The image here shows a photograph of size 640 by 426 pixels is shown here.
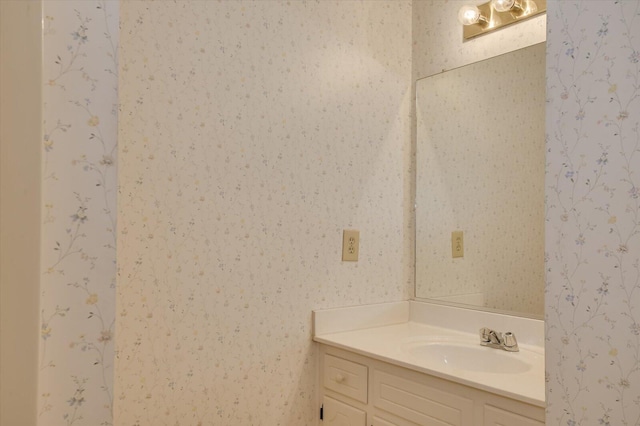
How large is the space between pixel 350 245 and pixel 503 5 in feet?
3.93

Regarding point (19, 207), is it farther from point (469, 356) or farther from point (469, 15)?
point (469, 15)

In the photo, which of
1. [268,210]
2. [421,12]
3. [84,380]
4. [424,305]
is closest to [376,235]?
[424,305]

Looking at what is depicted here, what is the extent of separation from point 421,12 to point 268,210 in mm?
1302

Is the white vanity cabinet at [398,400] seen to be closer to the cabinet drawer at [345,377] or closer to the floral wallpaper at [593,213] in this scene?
the cabinet drawer at [345,377]

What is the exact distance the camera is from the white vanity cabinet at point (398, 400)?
1.46m

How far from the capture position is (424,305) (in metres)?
2.37

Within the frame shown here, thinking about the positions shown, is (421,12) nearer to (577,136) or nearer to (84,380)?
(577,136)

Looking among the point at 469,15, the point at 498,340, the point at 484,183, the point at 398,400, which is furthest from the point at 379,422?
the point at 469,15

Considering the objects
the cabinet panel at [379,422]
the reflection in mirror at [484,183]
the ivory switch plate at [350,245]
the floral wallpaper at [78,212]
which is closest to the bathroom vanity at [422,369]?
the cabinet panel at [379,422]

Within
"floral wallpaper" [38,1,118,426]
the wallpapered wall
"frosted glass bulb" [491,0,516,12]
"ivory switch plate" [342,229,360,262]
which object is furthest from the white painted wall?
"frosted glass bulb" [491,0,516,12]

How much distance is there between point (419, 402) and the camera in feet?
5.51

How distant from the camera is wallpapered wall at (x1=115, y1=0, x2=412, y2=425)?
5.37ft

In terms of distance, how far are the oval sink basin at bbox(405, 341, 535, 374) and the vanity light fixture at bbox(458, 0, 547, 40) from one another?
135cm

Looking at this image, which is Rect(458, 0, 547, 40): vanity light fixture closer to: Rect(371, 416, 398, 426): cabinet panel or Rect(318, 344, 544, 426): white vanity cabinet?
Rect(318, 344, 544, 426): white vanity cabinet
